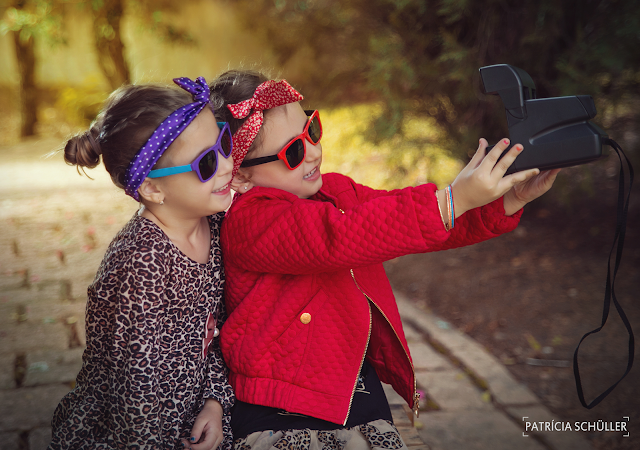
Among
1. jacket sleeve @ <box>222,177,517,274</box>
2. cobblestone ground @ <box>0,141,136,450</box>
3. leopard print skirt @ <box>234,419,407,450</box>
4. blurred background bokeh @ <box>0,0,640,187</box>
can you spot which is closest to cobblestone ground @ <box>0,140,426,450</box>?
cobblestone ground @ <box>0,141,136,450</box>

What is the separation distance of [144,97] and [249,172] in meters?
0.41

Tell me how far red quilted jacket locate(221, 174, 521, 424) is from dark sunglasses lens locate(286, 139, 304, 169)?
0.10m

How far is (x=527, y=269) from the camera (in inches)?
171

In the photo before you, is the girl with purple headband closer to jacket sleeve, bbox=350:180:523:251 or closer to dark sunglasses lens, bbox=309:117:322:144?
dark sunglasses lens, bbox=309:117:322:144

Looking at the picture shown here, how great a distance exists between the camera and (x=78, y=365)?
3012 millimetres

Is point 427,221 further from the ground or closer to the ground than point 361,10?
closer to the ground

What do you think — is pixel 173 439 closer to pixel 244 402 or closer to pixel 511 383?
pixel 244 402

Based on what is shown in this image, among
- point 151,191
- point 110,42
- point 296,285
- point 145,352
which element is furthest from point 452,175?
point 110,42

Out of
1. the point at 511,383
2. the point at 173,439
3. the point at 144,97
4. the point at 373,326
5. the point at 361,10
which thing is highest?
the point at 361,10

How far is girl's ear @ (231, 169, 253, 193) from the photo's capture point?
6.07 feet

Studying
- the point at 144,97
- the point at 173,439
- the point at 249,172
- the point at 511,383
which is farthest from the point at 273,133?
the point at 511,383

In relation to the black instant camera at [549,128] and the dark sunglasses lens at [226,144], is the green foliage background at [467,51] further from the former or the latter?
the dark sunglasses lens at [226,144]

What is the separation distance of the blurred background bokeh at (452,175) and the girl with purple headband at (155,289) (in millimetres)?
565

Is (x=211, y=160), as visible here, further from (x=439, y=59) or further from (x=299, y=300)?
(x=439, y=59)
